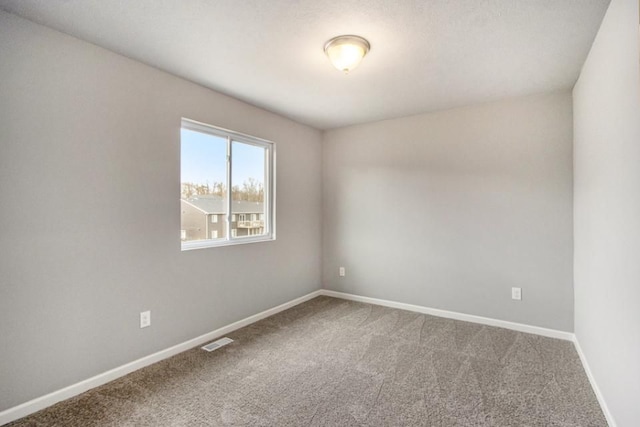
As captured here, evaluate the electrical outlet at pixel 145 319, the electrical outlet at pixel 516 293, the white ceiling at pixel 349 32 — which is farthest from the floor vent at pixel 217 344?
the electrical outlet at pixel 516 293

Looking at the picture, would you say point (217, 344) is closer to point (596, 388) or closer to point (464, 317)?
point (464, 317)

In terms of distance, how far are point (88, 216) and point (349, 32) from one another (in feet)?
7.12

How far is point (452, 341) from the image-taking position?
299cm

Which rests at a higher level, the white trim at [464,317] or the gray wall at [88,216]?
the gray wall at [88,216]

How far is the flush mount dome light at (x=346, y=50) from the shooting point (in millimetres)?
2162

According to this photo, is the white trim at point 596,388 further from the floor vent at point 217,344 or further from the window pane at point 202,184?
the window pane at point 202,184

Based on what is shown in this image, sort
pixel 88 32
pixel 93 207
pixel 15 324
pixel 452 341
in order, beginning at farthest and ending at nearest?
pixel 452 341 → pixel 93 207 → pixel 88 32 → pixel 15 324

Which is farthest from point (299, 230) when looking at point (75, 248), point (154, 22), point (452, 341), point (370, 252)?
point (154, 22)

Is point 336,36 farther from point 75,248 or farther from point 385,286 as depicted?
point 385,286

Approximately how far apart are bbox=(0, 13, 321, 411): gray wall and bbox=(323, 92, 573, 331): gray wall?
1860 mm

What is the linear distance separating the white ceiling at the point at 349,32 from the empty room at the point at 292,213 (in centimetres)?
2

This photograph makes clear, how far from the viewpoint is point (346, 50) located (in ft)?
7.24

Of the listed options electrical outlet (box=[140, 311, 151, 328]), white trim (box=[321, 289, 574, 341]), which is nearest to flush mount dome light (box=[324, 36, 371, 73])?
electrical outlet (box=[140, 311, 151, 328])

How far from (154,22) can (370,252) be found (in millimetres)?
3298
